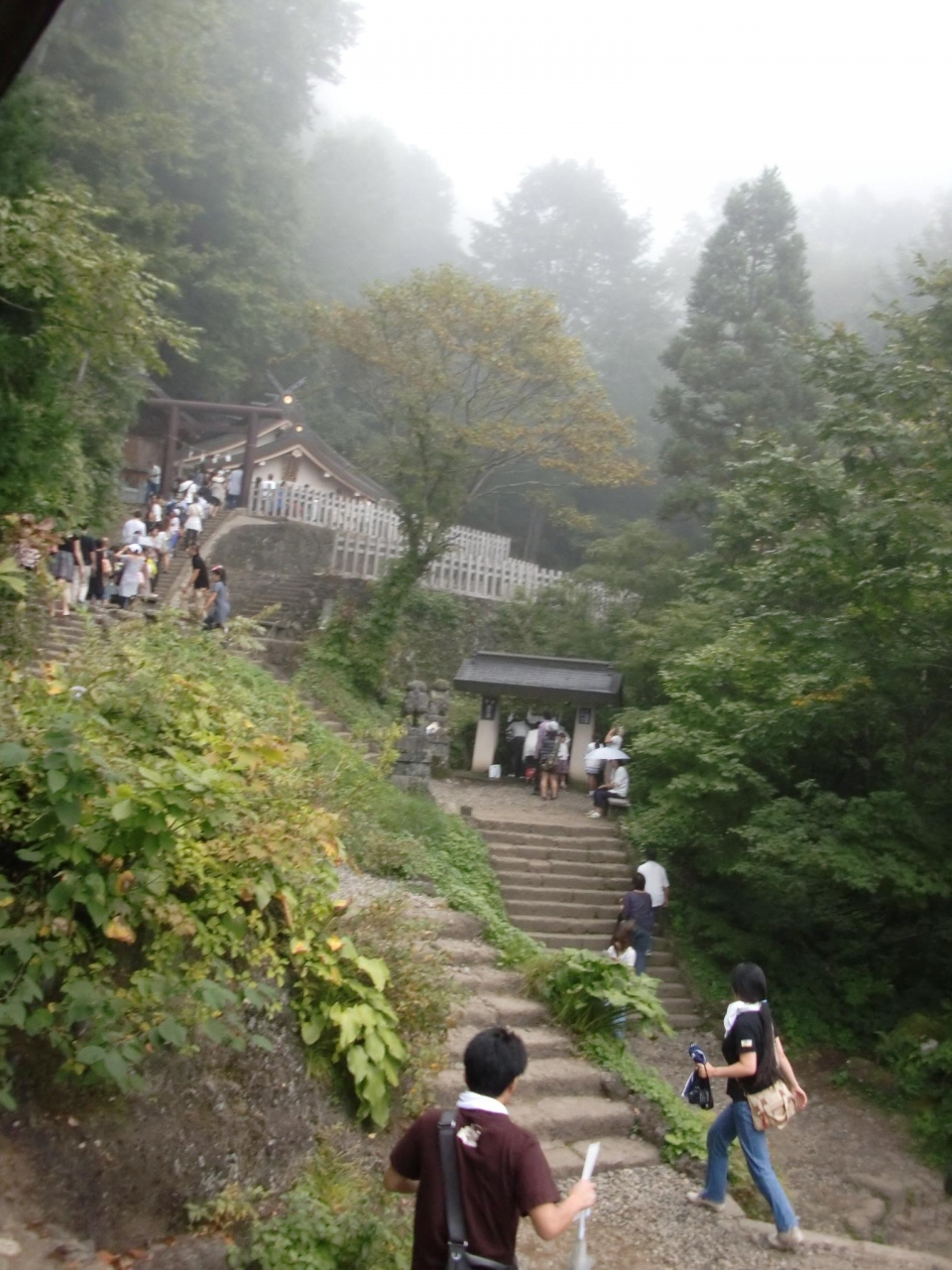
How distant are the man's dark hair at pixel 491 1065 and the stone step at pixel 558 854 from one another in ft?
34.6

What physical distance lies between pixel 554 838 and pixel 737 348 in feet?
54.7

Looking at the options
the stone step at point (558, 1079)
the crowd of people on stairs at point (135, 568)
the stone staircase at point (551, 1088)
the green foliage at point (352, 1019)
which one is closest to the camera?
the green foliage at point (352, 1019)

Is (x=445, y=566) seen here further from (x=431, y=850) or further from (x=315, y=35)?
(x=315, y=35)

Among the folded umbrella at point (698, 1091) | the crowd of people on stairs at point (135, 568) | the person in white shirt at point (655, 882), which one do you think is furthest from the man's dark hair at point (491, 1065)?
the person in white shirt at point (655, 882)

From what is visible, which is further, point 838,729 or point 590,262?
point 590,262

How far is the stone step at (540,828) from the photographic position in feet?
47.2

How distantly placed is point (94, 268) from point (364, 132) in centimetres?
5078

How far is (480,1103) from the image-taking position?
9.98 ft

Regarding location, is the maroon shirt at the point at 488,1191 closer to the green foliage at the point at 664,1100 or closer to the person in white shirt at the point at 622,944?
the green foliage at the point at 664,1100

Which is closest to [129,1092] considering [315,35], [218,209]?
[218,209]

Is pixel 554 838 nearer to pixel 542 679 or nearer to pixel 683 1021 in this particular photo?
pixel 683 1021

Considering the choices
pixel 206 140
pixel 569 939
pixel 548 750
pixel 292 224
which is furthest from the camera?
pixel 292 224

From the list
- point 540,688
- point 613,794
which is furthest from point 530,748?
point 613,794

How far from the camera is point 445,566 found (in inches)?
909
